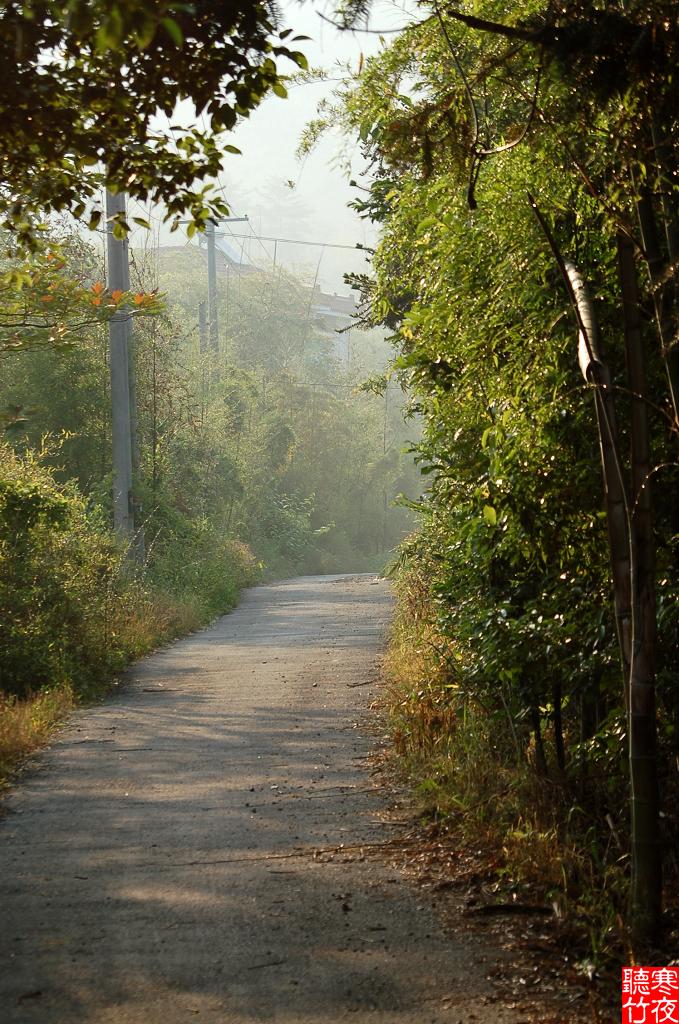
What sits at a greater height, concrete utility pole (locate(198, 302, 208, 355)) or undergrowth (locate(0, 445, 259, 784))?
concrete utility pole (locate(198, 302, 208, 355))

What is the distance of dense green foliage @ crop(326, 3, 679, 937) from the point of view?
15.8ft

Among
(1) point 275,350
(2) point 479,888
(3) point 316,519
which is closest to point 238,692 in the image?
(2) point 479,888

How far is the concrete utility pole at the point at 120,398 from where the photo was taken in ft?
63.1

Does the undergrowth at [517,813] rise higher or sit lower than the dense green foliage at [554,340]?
lower

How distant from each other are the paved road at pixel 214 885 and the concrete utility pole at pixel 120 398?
7.86 metres

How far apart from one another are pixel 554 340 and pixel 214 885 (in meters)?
3.21

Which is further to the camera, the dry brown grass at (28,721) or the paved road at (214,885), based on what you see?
the dry brown grass at (28,721)

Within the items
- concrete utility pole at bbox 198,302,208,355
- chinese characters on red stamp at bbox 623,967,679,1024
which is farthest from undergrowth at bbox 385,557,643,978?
concrete utility pole at bbox 198,302,208,355

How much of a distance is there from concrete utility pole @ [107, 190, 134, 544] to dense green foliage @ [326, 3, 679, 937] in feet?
41.6

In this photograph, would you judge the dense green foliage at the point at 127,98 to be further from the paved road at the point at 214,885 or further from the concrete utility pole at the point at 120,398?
the concrete utility pole at the point at 120,398

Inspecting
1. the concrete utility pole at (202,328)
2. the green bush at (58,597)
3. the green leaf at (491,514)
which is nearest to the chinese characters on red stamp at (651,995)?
the green leaf at (491,514)

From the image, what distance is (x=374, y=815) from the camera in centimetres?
763

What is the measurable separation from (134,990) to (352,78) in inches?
202

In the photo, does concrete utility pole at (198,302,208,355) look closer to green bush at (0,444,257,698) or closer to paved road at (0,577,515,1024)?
green bush at (0,444,257,698)
